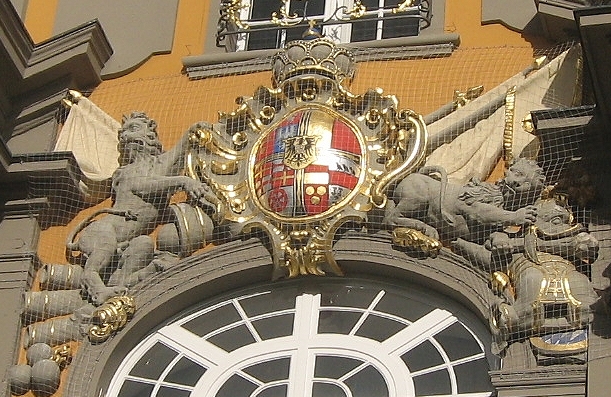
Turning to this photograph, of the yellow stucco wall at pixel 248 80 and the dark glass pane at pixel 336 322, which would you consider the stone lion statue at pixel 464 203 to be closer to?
the dark glass pane at pixel 336 322

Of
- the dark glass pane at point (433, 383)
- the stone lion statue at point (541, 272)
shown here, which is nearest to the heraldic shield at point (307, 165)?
the stone lion statue at point (541, 272)

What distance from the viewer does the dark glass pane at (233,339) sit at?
461 inches

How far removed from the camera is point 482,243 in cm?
1157

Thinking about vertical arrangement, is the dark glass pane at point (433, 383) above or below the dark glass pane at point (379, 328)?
below

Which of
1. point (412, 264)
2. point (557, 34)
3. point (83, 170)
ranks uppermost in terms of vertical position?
point (557, 34)

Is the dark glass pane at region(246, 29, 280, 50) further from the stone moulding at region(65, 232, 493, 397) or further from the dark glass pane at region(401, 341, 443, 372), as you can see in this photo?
the dark glass pane at region(401, 341, 443, 372)

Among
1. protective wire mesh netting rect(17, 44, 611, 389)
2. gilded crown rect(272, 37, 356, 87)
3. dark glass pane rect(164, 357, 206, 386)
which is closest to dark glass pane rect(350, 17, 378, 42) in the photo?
protective wire mesh netting rect(17, 44, 611, 389)

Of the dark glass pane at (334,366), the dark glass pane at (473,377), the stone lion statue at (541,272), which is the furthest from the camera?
the dark glass pane at (334,366)

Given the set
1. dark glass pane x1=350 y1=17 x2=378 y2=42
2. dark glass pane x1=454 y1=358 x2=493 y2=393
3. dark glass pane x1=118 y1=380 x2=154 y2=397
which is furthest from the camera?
dark glass pane x1=350 y1=17 x2=378 y2=42

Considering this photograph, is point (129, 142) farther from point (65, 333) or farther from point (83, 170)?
point (65, 333)

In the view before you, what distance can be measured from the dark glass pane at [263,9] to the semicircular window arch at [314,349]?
248cm

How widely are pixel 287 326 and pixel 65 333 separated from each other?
1.33m

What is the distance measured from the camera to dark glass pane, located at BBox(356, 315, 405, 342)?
11555 millimetres


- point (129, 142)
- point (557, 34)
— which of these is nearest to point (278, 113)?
point (129, 142)
